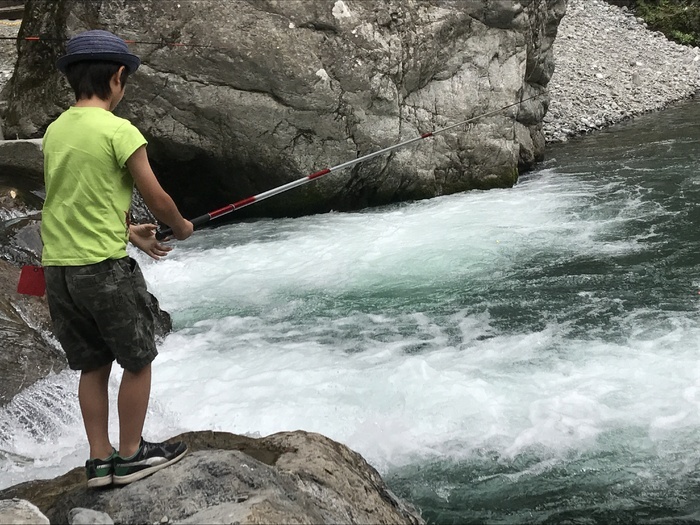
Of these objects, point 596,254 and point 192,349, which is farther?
point 596,254

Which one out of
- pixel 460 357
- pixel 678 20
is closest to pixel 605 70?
pixel 678 20

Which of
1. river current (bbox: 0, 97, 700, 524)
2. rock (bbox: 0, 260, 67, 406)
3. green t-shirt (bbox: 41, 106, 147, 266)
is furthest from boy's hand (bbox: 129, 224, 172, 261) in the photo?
rock (bbox: 0, 260, 67, 406)

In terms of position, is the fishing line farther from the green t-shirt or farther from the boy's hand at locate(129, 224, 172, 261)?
the green t-shirt

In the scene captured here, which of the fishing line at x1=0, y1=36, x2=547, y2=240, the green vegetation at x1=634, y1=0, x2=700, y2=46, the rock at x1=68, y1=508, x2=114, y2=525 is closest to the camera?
the rock at x1=68, y1=508, x2=114, y2=525

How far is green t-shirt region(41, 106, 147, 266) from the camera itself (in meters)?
2.85

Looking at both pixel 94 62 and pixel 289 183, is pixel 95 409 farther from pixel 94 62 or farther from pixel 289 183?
pixel 289 183

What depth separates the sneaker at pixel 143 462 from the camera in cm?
305

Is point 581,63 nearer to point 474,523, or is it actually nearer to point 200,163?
point 200,163

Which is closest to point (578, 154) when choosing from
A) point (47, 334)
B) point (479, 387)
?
point (479, 387)

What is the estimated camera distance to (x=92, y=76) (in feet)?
9.56

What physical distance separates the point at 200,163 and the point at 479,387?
6127 mm

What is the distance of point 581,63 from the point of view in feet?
63.5

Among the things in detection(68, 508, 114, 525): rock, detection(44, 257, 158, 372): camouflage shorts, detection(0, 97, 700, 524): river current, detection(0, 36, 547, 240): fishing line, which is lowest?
detection(0, 97, 700, 524): river current

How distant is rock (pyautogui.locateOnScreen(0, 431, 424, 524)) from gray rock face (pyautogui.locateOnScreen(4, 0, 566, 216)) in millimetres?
6647
